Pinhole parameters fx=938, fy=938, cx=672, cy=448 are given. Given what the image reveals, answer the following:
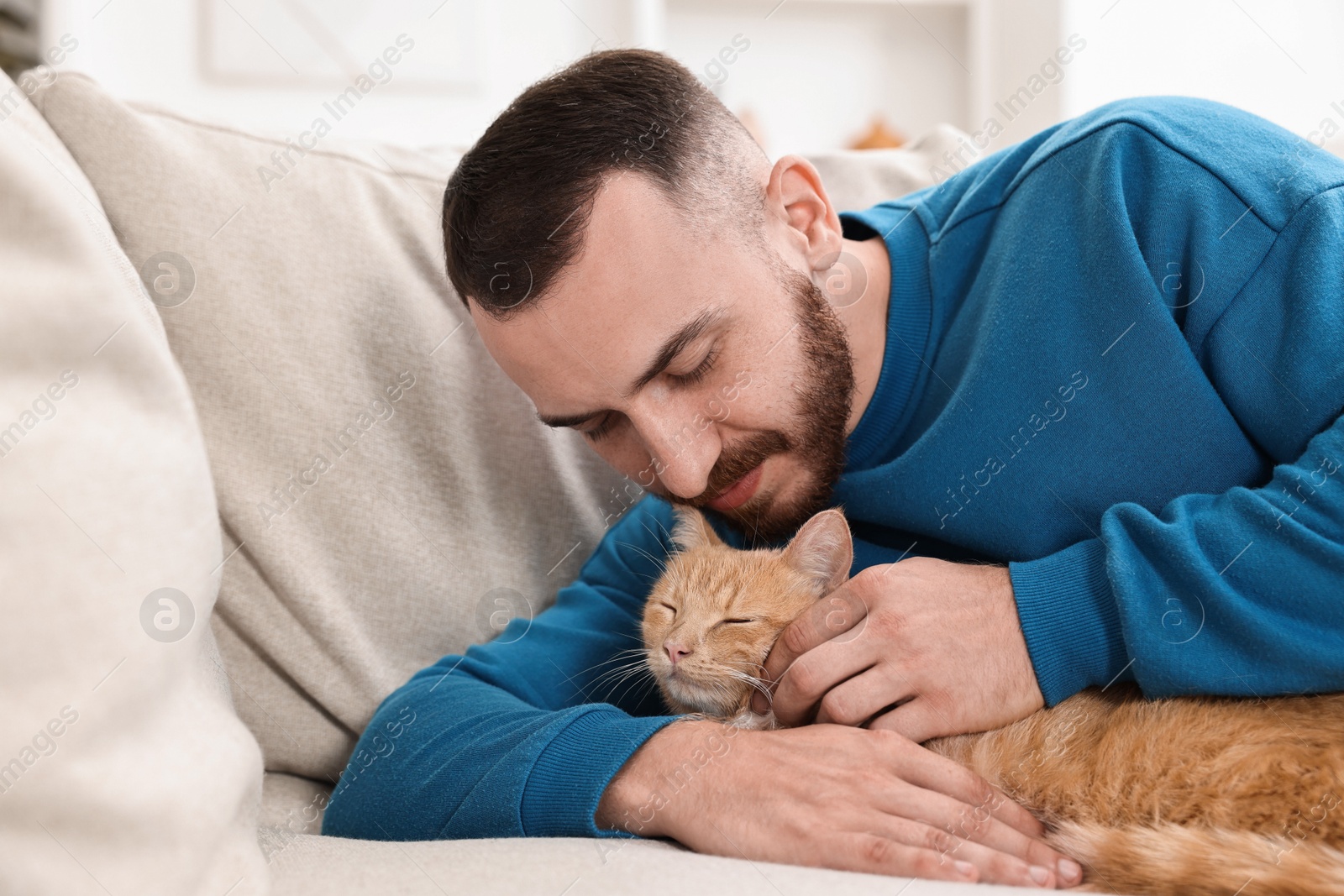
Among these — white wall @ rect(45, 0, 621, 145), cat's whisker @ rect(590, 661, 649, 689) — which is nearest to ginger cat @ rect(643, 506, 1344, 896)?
cat's whisker @ rect(590, 661, 649, 689)

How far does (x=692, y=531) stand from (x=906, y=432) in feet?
1.22

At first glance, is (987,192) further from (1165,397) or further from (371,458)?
(371,458)

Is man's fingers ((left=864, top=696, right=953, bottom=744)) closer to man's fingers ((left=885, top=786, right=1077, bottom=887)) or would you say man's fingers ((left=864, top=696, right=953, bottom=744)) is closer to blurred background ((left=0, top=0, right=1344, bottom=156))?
man's fingers ((left=885, top=786, right=1077, bottom=887))

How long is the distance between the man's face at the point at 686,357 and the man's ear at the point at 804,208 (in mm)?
34

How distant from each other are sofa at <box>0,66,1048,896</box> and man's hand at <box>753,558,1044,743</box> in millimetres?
259

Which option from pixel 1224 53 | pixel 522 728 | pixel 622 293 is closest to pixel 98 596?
pixel 522 728

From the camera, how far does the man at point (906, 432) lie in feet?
3.20

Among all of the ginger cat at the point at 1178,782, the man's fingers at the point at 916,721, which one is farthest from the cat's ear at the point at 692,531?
the man's fingers at the point at 916,721

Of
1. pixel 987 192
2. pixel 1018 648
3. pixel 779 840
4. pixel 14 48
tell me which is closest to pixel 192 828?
pixel 779 840

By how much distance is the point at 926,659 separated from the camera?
3.42ft

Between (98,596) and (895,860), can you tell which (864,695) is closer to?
(895,860)

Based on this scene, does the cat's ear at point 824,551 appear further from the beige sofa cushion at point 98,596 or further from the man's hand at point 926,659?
the beige sofa cushion at point 98,596

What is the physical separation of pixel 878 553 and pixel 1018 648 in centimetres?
34

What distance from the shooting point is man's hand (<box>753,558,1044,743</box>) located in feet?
3.40
